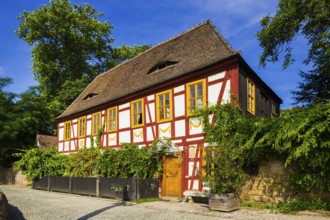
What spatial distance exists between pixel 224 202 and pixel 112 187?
614 cm

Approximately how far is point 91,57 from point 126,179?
27.3m

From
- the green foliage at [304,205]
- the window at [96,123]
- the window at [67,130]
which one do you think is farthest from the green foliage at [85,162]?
the green foliage at [304,205]

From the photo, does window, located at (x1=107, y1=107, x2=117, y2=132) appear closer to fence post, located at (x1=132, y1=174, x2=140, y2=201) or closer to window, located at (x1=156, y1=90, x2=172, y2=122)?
window, located at (x1=156, y1=90, x2=172, y2=122)

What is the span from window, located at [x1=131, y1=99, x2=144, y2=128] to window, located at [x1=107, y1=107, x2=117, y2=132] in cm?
177

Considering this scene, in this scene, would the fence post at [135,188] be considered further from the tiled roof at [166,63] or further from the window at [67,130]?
the window at [67,130]

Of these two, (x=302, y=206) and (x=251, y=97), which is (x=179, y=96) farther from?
(x=302, y=206)

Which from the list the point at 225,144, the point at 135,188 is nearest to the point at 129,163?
the point at 135,188

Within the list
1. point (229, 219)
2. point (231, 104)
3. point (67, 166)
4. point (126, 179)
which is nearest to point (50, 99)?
point (67, 166)

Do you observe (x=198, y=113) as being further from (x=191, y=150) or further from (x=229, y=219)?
(x=229, y=219)

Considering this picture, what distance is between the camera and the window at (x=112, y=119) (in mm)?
19819

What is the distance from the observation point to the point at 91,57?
39625 millimetres

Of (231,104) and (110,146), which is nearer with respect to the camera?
(231,104)

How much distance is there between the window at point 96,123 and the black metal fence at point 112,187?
3.50 metres

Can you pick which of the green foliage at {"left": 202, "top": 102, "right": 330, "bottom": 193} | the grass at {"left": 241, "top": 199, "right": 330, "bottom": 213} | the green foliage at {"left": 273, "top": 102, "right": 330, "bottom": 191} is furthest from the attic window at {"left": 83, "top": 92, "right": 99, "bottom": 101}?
the grass at {"left": 241, "top": 199, "right": 330, "bottom": 213}
